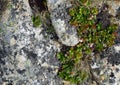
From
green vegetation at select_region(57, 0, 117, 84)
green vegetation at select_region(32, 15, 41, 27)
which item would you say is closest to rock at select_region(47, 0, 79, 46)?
green vegetation at select_region(57, 0, 117, 84)

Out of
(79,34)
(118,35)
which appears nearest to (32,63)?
(79,34)

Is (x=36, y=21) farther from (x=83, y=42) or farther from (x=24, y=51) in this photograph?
(x=83, y=42)

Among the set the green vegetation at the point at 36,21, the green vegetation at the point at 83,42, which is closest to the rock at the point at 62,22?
the green vegetation at the point at 83,42

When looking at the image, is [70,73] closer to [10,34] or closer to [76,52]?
[76,52]

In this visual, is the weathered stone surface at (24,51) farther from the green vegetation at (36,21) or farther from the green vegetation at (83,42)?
the green vegetation at (83,42)

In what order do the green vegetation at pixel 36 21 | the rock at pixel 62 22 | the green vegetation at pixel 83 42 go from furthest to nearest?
the green vegetation at pixel 36 21, the green vegetation at pixel 83 42, the rock at pixel 62 22
